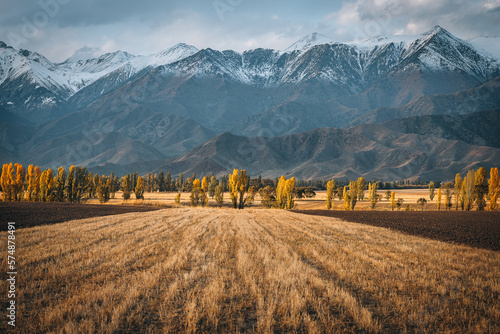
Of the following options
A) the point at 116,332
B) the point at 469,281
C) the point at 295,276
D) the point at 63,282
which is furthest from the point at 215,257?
the point at 469,281

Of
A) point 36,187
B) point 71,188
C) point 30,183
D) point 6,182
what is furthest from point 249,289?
point 71,188

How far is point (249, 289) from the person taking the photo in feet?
32.8

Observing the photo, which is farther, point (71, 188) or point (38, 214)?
point (71, 188)

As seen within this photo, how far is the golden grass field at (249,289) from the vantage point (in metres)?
7.60

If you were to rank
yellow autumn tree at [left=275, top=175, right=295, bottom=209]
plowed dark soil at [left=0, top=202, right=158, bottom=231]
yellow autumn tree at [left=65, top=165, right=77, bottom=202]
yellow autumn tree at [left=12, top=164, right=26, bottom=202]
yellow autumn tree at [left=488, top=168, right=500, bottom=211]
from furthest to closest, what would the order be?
yellow autumn tree at [left=275, top=175, right=295, bottom=209] < yellow autumn tree at [left=65, top=165, right=77, bottom=202] < yellow autumn tree at [left=488, top=168, right=500, bottom=211] < yellow autumn tree at [left=12, top=164, right=26, bottom=202] < plowed dark soil at [left=0, top=202, right=158, bottom=231]

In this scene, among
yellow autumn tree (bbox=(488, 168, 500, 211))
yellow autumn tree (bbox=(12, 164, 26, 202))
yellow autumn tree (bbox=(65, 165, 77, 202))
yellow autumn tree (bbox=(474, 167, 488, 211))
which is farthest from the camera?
yellow autumn tree (bbox=(65, 165, 77, 202))

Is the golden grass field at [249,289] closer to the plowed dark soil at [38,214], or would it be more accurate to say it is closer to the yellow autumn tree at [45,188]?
the plowed dark soil at [38,214]

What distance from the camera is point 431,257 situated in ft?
50.4

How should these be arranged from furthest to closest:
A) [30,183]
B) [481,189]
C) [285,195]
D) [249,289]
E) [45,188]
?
[285,195] < [481,189] < [45,188] < [30,183] < [249,289]

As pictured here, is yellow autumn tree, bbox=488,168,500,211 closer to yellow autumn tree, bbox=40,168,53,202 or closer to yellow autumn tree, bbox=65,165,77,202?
yellow autumn tree, bbox=65,165,77,202

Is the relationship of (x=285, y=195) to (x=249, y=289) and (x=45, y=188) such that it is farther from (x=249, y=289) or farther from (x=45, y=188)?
(x=249, y=289)

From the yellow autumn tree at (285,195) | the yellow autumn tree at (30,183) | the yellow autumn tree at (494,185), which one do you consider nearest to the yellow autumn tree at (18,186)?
the yellow autumn tree at (30,183)

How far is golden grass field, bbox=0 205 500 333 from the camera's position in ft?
24.9

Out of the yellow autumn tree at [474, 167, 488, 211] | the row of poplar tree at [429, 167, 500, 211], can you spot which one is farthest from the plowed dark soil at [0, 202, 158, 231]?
the row of poplar tree at [429, 167, 500, 211]
